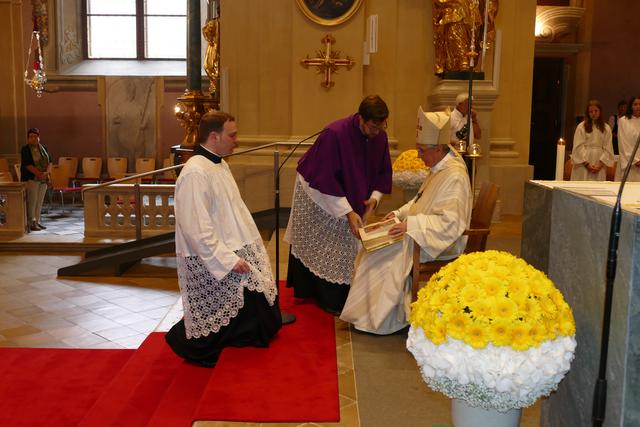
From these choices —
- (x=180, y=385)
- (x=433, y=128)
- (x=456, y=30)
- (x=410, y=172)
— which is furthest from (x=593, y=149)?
(x=180, y=385)

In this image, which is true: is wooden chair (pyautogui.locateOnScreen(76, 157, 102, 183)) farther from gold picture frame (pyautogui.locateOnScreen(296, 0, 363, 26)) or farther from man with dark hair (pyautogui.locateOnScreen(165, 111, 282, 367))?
man with dark hair (pyautogui.locateOnScreen(165, 111, 282, 367))

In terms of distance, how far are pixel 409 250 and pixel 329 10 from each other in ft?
15.7

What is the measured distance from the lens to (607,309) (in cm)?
173

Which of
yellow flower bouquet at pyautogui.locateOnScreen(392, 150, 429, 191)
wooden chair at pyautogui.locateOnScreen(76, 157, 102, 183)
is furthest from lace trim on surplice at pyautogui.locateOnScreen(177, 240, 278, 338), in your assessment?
wooden chair at pyautogui.locateOnScreen(76, 157, 102, 183)

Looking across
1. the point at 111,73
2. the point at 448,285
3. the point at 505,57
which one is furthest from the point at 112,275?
the point at 111,73

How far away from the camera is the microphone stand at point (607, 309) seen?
1698 mm

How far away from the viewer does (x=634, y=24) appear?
12.4 metres

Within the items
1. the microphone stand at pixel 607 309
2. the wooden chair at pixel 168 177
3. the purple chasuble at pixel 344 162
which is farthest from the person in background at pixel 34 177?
the microphone stand at pixel 607 309

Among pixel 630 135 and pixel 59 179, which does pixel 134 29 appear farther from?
pixel 630 135

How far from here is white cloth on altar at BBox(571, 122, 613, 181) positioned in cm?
827

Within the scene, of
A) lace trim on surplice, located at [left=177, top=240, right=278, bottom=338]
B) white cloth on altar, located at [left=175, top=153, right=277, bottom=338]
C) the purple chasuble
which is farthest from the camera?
the purple chasuble

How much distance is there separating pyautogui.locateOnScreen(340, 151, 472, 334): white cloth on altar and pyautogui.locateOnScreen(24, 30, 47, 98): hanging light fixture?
1084 centimetres

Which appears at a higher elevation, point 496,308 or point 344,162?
point 344,162

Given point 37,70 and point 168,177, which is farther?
point 168,177
